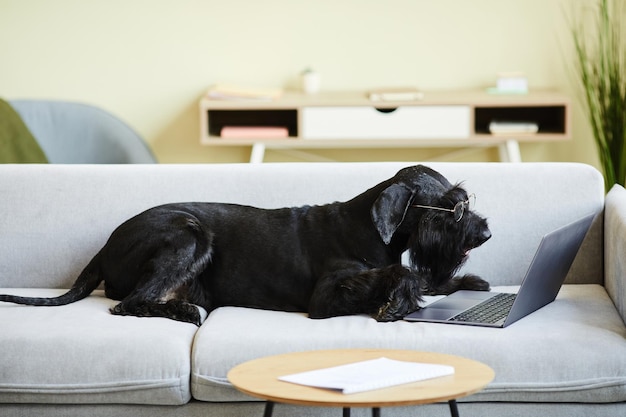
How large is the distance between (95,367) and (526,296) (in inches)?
45.5

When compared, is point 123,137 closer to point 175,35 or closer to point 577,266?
point 175,35

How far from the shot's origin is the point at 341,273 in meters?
2.82

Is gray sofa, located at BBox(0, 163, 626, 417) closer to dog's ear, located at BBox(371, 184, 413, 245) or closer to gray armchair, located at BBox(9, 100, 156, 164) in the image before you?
dog's ear, located at BBox(371, 184, 413, 245)

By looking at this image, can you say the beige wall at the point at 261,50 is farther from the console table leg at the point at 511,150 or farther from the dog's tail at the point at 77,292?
the dog's tail at the point at 77,292

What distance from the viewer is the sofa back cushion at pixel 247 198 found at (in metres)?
3.21

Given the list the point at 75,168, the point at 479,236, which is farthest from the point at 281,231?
the point at 75,168

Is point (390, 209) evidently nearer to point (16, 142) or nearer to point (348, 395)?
point (348, 395)

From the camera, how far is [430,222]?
2.77m

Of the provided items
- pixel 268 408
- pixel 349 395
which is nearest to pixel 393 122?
pixel 268 408

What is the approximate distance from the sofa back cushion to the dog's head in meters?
0.43

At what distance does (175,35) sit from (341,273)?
310 centimetres

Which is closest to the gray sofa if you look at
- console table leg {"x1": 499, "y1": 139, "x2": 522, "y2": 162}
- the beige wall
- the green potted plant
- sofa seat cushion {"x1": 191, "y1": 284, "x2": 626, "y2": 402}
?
sofa seat cushion {"x1": 191, "y1": 284, "x2": 626, "y2": 402}

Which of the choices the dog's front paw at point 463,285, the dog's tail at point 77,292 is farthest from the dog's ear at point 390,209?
the dog's tail at point 77,292

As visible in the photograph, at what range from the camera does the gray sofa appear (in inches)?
98.7
